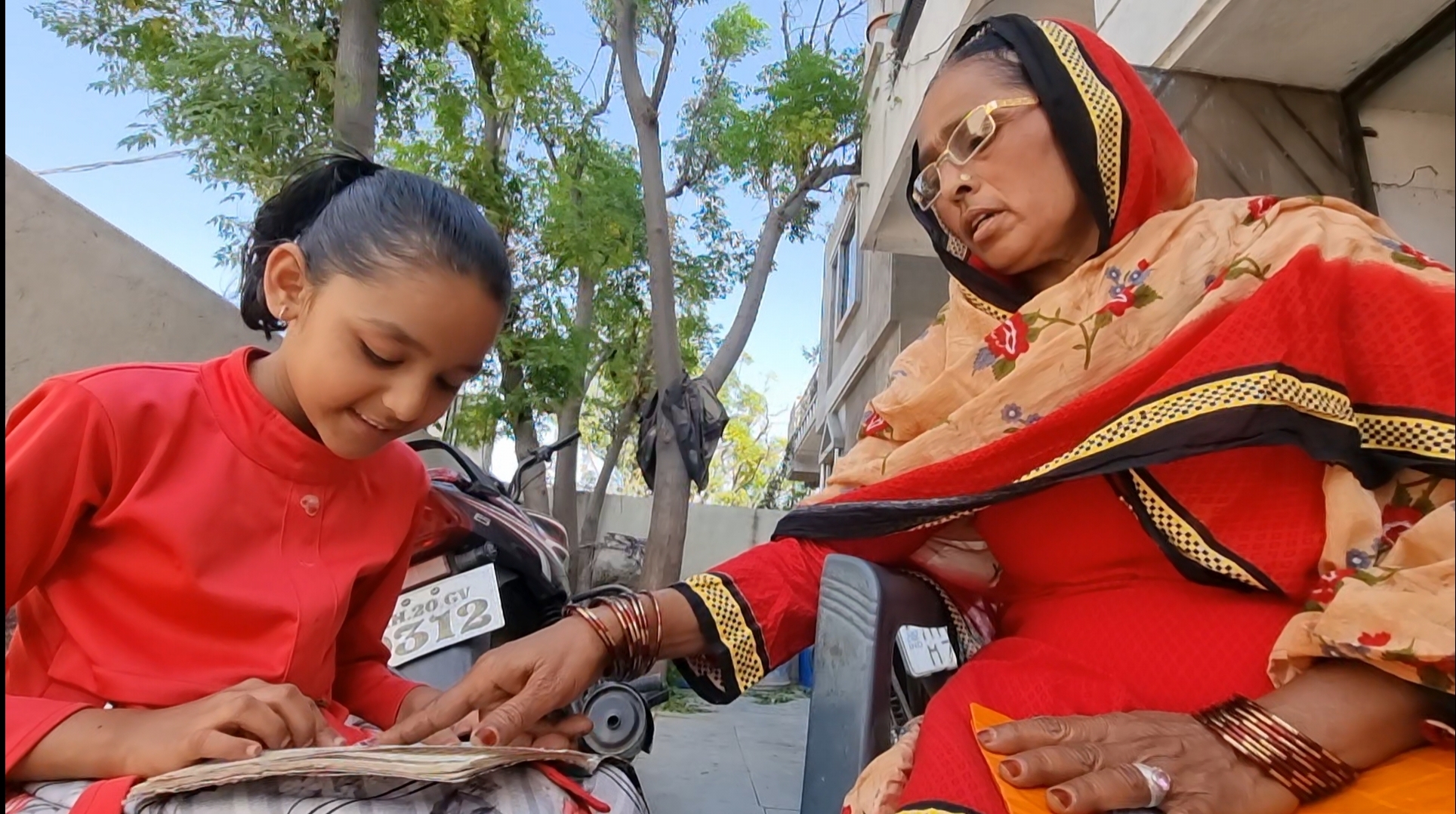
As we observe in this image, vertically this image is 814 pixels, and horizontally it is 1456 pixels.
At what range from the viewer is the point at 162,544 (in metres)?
A: 1.06

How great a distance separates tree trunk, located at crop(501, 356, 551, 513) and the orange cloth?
6633 mm

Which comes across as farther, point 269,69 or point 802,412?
point 802,412

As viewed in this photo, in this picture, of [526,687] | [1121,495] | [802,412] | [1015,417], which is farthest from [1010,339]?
[802,412]

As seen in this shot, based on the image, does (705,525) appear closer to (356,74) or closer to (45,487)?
(356,74)

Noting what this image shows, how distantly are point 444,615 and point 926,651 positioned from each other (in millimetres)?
1170

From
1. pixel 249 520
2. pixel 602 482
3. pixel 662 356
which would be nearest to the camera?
pixel 249 520

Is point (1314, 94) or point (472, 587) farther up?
point (1314, 94)

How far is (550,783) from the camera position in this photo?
1.01 metres

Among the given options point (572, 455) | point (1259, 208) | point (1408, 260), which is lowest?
point (572, 455)

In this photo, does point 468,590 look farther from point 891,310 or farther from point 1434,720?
point 891,310

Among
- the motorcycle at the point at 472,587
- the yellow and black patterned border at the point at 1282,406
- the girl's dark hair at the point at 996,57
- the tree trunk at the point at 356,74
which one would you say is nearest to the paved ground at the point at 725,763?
the motorcycle at the point at 472,587

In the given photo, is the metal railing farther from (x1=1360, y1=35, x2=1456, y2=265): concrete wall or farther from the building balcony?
(x1=1360, y1=35, x2=1456, y2=265): concrete wall

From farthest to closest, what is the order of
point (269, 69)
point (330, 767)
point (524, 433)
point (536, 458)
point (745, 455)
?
Answer: point (745, 455) < point (524, 433) < point (269, 69) < point (536, 458) < point (330, 767)

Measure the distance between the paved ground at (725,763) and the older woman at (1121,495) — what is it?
1.67 m
